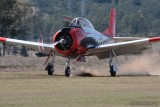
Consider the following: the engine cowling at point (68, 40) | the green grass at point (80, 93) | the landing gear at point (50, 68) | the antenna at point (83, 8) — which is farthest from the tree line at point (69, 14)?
A: the green grass at point (80, 93)

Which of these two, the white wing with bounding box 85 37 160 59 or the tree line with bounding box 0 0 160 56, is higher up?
the white wing with bounding box 85 37 160 59

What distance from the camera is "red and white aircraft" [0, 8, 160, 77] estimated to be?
30.1m

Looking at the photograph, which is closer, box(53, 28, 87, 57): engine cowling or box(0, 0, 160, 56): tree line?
box(53, 28, 87, 57): engine cowling

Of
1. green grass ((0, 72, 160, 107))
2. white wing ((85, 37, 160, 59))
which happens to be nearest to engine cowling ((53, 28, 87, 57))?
white wing ((85, 37, 160, 59))

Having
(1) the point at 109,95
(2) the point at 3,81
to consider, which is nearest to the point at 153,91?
(1) the point at 109,95

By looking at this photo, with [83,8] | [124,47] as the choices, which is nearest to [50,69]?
[124,47]

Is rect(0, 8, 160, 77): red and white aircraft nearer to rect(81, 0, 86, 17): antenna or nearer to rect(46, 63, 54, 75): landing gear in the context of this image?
rect(46, 63, 54, 75): landing gear

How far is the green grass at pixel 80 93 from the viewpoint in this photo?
680 inches

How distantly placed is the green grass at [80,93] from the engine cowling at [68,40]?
15.1 feet

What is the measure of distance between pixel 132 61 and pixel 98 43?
18.1 feet

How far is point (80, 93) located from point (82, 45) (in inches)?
420

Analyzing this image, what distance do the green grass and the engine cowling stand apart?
15.1ft

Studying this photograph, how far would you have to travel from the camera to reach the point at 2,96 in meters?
19.2

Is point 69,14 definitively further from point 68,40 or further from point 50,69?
point 68,40
